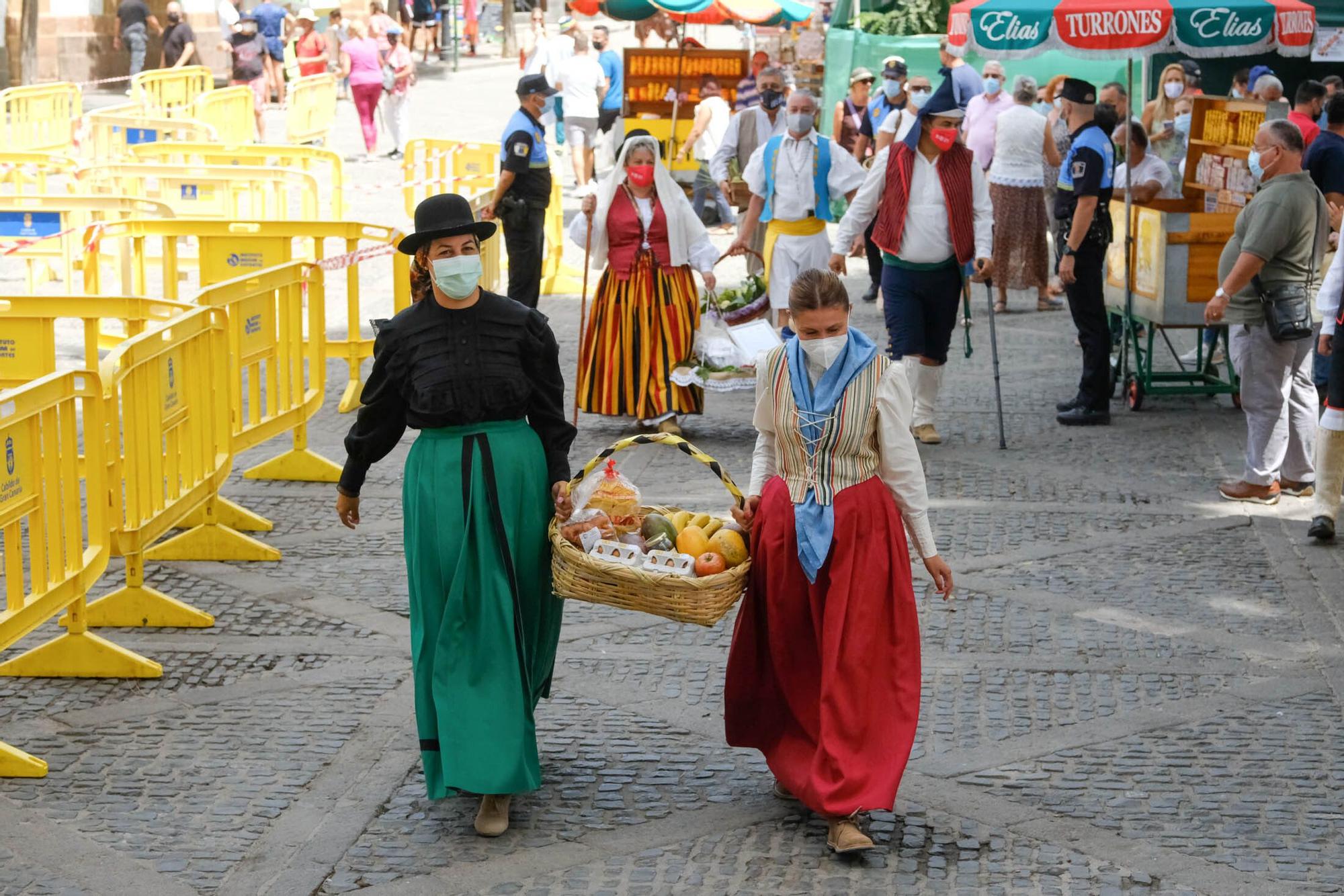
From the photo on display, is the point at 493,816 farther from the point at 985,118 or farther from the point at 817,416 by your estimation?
the point at 985,118

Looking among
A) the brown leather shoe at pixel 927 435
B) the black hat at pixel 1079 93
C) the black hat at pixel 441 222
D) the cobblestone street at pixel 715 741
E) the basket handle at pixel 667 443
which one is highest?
the black hat at pixel 1079 93

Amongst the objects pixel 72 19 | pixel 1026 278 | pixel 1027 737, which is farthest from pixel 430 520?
pixel 72 19

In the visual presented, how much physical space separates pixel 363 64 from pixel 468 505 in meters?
20.1

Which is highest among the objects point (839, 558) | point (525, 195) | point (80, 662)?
point (525, 195)

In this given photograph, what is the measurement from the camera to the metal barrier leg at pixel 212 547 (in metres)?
8.11

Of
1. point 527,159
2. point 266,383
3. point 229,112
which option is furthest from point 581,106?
point 266,383

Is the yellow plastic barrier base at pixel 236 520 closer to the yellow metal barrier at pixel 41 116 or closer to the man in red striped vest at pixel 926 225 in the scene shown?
the man in red striped vest at pixel 926 225

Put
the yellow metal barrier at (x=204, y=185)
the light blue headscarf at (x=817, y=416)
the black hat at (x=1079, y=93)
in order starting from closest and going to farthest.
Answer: the light blue headscarf at (x=817, y=416) < the black hat at (x=1079, y=93) < the yellow metal barrier at (x=204, y=185)

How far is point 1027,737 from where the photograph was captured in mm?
5977

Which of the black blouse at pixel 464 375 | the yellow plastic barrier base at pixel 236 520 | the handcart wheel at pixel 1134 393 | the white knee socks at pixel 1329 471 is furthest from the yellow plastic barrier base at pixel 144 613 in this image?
the handcart wheel at pixel 1134 393

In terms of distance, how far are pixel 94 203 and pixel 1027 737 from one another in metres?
8.27

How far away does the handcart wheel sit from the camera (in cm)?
1130

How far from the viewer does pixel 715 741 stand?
5.96 meters

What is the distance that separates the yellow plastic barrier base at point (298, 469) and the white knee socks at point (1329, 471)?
200 inches
